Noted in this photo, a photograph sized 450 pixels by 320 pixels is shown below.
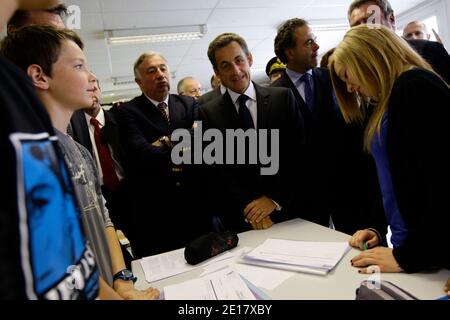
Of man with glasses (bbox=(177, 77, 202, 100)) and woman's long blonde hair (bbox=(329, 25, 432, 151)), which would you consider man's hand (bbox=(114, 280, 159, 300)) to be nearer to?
woman's long blonde hair (bbox=(329, 25, 432, 151))

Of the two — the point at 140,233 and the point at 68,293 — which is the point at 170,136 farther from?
the point at 68,293

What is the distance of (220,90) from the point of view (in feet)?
7.84

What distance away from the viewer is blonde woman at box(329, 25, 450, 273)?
863 mm

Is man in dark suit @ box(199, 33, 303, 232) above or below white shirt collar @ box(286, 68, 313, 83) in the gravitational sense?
below

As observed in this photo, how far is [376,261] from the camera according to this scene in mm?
975

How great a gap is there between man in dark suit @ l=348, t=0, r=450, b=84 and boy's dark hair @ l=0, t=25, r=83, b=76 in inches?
64.4

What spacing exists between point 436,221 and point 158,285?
2.87ft

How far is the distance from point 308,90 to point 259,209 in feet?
3.04

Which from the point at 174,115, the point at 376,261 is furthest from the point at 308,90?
the point at 376,261

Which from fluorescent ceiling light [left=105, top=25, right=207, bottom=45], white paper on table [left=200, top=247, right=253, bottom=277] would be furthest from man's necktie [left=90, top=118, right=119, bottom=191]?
fluorescent ceiling light [left=105, top=25, right=207, bottom=45]

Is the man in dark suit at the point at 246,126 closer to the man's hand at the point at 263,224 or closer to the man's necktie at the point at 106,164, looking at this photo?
the man's hand at the point at 263,224

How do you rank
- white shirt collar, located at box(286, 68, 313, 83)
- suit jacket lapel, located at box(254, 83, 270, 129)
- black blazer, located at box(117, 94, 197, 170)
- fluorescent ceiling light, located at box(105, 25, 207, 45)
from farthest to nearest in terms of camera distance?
fluorescent ceiling light, located at box(105, 25, 207, 45) < white shirt collar, located at box(286, 68, 313, 83) < black blazer, located at box(117, 94, 197, 170) < suit jacket lapel, located at box(254, 83, 270, 129)

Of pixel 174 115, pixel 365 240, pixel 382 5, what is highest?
pixel 382 5

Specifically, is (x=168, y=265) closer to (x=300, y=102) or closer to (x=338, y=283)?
(x=338, y=283)
